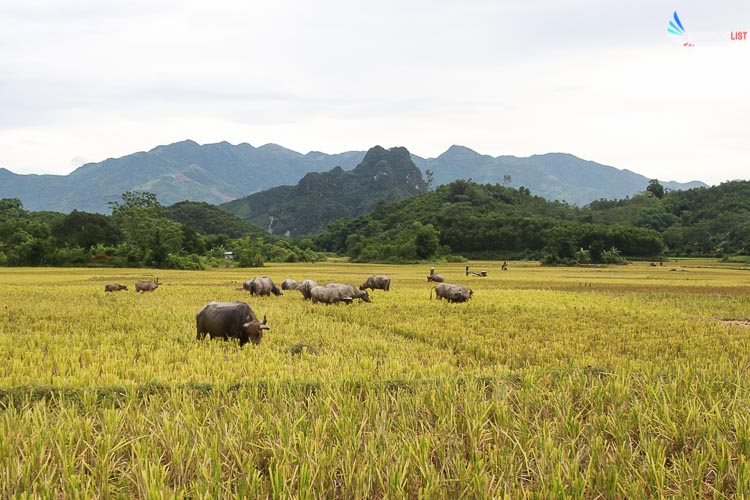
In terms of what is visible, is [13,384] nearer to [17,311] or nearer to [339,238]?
[17,311]

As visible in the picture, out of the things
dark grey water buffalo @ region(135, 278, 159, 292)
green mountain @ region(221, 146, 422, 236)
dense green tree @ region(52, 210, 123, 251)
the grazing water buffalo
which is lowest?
dark grey water buffalo @ region(135, 278, 159, 292)

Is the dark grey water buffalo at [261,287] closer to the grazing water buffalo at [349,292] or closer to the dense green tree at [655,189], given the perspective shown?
the grazing water buffalo at [349,292]

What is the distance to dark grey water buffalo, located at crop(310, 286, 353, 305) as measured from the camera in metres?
16.9

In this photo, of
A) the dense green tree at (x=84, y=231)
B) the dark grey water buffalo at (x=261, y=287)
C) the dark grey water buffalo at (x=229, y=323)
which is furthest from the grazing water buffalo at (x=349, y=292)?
the dense green tree at (x=84, y=231)

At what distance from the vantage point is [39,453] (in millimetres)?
3555

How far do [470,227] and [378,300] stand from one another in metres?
71.3

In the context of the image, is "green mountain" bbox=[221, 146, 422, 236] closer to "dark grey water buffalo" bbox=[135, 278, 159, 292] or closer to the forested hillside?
the forested hillside

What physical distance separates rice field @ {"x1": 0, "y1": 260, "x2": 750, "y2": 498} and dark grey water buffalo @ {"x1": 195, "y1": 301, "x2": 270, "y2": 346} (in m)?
0.47

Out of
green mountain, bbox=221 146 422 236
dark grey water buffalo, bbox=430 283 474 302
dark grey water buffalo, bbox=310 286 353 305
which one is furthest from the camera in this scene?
green mountain, bbox=221 146 422 236

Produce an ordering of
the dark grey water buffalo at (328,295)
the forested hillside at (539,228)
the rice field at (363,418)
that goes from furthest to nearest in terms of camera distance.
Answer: the forested hillside at (539,228) → the dark grey water buffalo at (328,295) → the rice field at (363,418)

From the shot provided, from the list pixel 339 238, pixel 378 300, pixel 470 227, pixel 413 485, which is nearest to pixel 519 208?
pixel 470 227

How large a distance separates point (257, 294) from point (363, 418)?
630 inches

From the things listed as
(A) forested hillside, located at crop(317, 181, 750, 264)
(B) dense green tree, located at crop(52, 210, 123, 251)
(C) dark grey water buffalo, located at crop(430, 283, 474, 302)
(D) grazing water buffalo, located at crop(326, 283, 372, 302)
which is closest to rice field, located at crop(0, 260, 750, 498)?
(D) grazing water buffalo, located at crop(326, 283, 372, 302)

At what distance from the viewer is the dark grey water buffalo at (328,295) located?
665 inches
